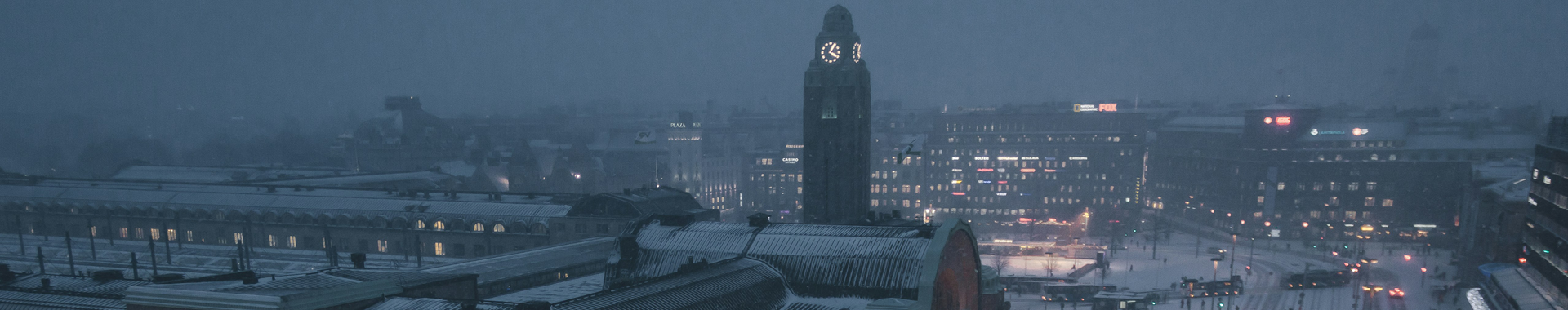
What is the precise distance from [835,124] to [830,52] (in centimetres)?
550

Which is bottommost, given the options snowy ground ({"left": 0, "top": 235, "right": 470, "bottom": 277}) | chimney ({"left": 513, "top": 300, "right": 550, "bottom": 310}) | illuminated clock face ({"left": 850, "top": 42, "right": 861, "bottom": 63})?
snowy ground ({"left": 0, "top": 235, "right": 470, "bottom": 277})

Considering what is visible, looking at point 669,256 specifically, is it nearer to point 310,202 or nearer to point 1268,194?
point 310,202

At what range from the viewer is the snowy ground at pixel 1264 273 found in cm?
7044

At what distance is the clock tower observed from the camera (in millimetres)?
64688

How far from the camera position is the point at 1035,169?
132625 mm

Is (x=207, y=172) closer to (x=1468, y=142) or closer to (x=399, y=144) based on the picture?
(x=399, y=144)

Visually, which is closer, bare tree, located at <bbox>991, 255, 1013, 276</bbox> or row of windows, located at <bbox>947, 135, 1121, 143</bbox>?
bare tree, located at <bbox>991, 255, 1013, 276</bbox>

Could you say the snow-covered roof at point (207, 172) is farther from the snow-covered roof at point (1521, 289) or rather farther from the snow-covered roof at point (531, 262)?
the snow-covered roof at point (1521, 289)

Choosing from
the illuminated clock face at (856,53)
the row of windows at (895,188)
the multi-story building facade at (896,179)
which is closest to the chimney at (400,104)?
the multi-story building facade at (896,179)

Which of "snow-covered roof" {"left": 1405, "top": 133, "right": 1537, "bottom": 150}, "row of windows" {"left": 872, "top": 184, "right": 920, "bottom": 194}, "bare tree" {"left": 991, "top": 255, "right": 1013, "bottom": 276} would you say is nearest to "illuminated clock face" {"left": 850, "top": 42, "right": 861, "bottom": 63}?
"bare tree" {"left": 991, "top": 255, "right": 1013, "bottom": 276}

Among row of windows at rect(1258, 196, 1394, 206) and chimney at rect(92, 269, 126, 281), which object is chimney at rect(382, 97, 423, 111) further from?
row of windows at rect(1258, 196, 1394, 206)

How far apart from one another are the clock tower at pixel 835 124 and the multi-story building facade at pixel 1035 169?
221 ft

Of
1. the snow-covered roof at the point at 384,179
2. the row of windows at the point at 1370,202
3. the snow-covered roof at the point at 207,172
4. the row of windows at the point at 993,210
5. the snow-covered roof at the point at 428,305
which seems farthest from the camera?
the row of windows at the point at 993,210

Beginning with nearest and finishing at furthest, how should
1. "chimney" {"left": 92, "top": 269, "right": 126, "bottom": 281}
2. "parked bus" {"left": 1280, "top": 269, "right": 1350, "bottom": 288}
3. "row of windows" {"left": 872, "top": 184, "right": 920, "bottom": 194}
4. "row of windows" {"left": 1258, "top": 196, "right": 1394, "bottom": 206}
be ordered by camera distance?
"chimney" {"left": 92, "top": 269, "right": 126, "bottom": 281}
"parked bus" {"left": 1280, "top": 269, "right": 1350, "bottom": 288}
"row of windows" {"left": 1258, "top": 196, "right": 1394, "bottom": 206}
"row of windows" {"left": 872, "top": 184, "right": 920, "bottom": 194}
